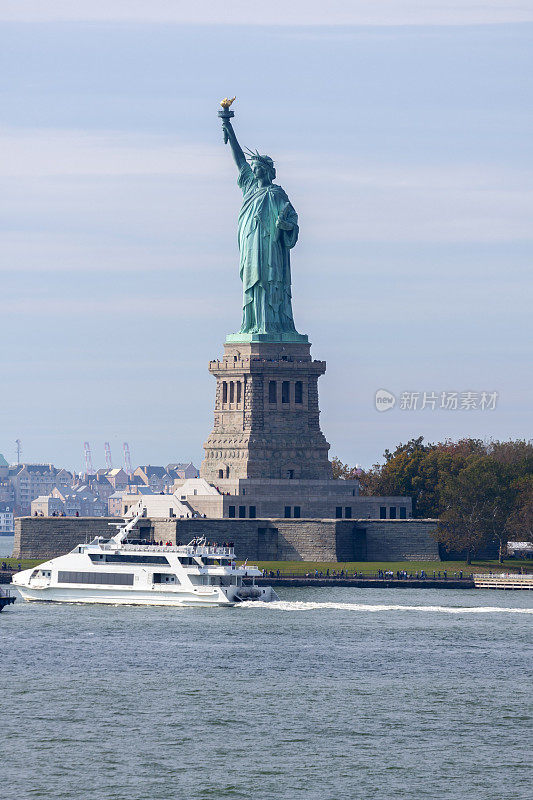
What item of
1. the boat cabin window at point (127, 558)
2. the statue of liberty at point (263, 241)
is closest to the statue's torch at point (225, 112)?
the statue of liberty at point (263, 241)

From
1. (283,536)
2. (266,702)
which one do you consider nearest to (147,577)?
(283,536)

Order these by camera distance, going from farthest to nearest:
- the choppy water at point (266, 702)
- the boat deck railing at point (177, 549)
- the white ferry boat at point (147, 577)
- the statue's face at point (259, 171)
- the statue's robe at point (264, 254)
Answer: the statue's robe at point (264, 254) → the statue's face at point (259, 171) → the boat deck railing at point (177, 549) → the white ferry boat at point (147, 577) → the choppy water at point (266, 702)

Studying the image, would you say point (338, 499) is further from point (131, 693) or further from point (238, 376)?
point (131, 693)

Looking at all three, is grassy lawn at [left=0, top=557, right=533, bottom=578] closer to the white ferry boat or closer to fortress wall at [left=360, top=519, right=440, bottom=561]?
fortress wall at [left=360, top=519, right=440, bottom=561]

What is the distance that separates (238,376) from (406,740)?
82270mm

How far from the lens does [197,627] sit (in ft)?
362

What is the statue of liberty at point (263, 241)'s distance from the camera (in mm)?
155125

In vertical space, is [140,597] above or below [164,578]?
below

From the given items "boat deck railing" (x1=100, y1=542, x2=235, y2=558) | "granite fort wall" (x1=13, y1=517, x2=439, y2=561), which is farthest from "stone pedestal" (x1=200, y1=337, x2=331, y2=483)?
"boat deck railing" (x1=100, y1=542, x2=235, y2=558)

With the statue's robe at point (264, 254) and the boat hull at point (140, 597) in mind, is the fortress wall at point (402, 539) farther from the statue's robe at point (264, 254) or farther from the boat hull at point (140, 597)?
the boat hull at point (140, 597)

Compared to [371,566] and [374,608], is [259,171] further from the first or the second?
[374,608]

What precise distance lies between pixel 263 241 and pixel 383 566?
29050 mm

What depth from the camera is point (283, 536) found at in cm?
14825

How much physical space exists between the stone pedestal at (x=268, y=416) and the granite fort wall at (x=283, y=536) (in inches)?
261
